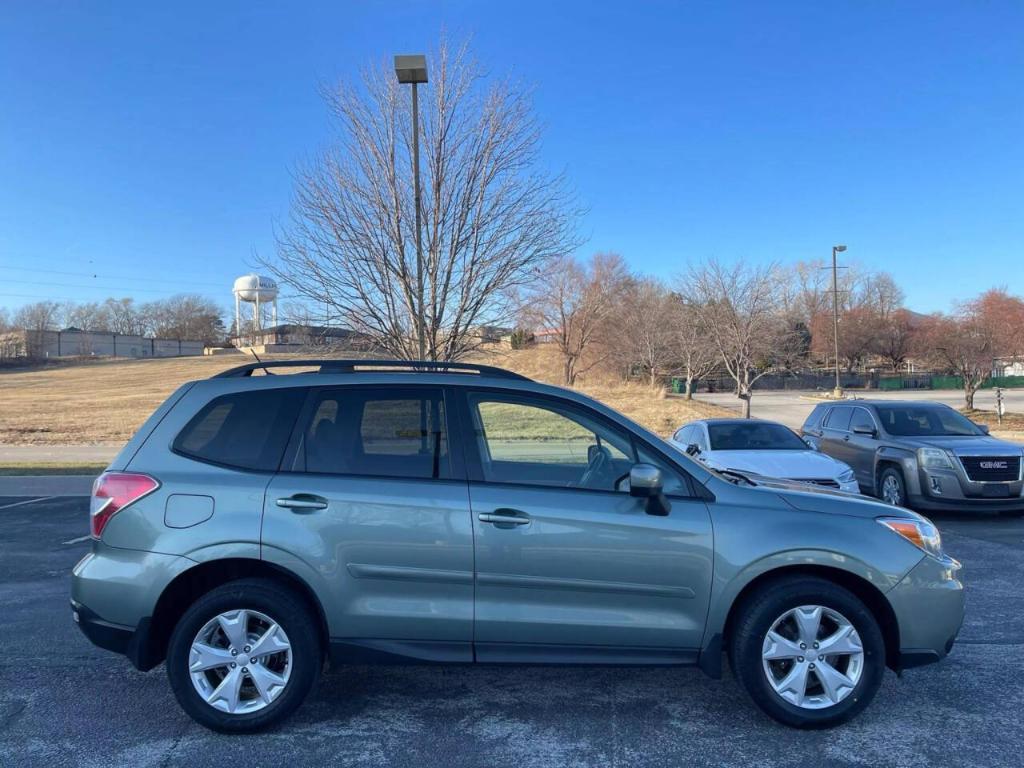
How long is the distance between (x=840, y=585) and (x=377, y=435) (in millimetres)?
2536

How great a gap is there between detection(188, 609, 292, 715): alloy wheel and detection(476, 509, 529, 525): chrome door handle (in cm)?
114

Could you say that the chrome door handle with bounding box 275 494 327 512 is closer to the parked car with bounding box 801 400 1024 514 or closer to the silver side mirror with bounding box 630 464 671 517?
the silver side mirror with bounding box 630 464 671 517

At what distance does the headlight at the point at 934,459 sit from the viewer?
8.87 metres

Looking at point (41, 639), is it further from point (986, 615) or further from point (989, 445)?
point (989, 445)

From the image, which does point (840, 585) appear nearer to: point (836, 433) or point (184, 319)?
point (836, 433)

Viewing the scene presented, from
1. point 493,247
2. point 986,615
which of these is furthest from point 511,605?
point 493,247

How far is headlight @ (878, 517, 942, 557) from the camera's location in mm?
3631

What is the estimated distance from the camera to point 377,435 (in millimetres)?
3791

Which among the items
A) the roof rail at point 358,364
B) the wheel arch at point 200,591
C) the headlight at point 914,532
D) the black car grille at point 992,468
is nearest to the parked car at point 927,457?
the black car grille at point 992,468

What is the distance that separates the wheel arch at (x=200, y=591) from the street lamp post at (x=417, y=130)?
8456 mm

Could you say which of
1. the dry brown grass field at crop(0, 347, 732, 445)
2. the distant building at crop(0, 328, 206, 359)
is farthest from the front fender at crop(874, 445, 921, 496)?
the distant building at crop(0, 328, 206, 359)

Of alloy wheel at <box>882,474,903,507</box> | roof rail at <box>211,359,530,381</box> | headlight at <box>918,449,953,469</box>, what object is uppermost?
roof rail at <box>211,359,530,381</box>

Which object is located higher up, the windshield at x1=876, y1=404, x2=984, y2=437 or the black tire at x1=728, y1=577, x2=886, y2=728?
the windshield at x1=876, y1=404, x2=984, y2=437

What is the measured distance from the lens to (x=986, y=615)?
5242 mm
